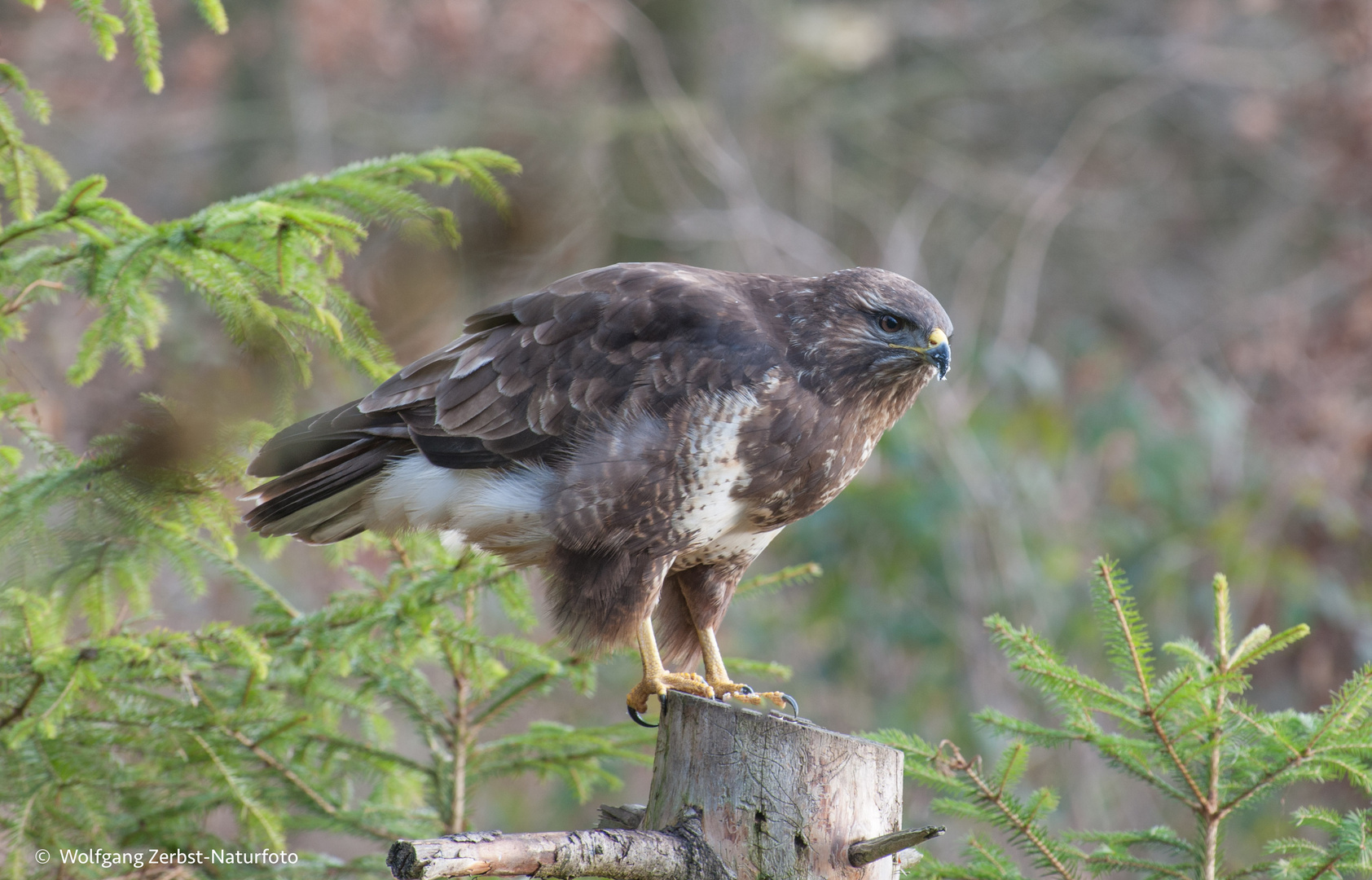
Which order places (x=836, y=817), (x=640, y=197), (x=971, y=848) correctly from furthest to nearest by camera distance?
(x=640, y=197), (x=971, y=848), (x=836, y=817)

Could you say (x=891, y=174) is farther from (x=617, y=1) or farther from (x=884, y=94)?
(x=617, y=1)

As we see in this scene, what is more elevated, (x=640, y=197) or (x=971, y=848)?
(x=640, y=197)

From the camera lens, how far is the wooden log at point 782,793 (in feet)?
7.57

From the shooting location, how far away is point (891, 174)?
9703 mm

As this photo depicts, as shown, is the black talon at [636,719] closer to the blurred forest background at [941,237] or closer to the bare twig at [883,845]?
the bare twig at [883,845]

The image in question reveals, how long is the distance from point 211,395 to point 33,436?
1.24 ft

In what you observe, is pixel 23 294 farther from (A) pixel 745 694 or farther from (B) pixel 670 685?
(A) pixel 745 694

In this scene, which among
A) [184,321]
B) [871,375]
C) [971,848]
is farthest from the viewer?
[184,321]

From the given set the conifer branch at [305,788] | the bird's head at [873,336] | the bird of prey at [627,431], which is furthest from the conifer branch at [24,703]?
the bird's head at [873,336]

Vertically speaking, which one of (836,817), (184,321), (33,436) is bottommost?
(836,817)

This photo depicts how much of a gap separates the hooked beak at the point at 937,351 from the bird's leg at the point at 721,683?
2.97 ft

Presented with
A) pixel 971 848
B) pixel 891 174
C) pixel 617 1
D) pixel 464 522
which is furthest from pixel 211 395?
pixel 891 174

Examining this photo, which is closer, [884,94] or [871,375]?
[871,375]

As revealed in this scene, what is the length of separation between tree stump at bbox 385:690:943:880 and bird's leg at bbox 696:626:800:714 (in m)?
0.62
